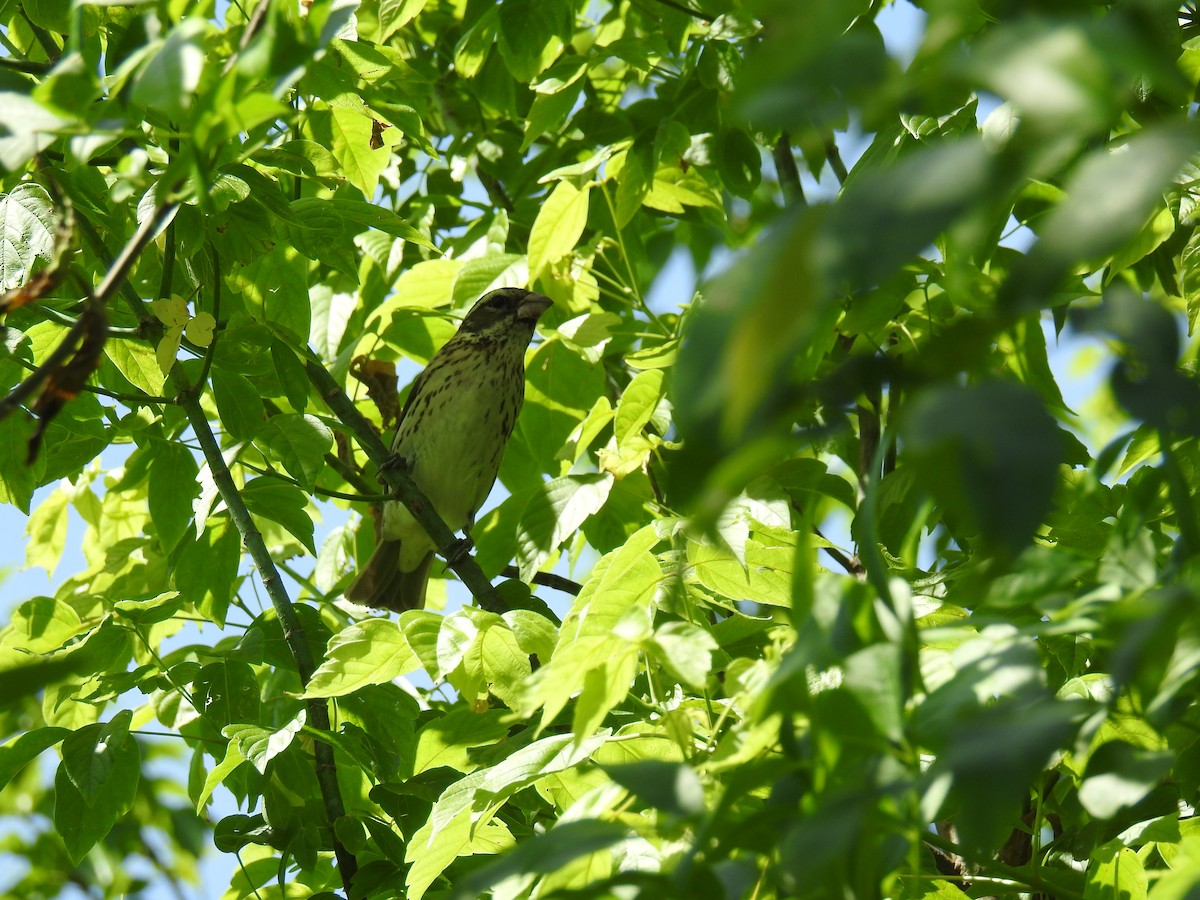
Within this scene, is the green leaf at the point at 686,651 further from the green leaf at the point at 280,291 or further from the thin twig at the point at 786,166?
the thin twig at the point at 786,166

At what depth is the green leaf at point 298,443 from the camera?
295 centimetres

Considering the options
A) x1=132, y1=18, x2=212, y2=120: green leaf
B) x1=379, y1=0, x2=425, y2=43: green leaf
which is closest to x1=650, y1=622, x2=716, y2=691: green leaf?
x1=132, y1=18, x2=212, y2=120: green leaf

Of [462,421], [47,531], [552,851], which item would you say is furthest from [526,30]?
[552,851]

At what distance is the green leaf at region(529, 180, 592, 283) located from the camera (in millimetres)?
3424

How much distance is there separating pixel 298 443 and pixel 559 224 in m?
0.96

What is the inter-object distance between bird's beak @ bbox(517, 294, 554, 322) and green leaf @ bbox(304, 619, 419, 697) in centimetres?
326

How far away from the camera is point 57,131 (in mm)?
1264

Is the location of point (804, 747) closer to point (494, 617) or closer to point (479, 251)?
point (494, 617)

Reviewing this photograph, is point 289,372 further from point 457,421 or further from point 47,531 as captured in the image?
point 457,421

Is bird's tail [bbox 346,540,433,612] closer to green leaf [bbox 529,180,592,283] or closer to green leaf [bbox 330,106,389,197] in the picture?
green leaf [bbox 330,106,389,197]

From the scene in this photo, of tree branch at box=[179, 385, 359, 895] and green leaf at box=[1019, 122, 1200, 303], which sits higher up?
green leaf at box=[1019, 122, 1200, 303]

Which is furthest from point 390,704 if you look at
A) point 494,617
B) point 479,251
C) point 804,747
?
point 804,747

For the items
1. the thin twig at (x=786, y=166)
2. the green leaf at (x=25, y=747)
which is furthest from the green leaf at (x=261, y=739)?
the thin twig at (x=786, y=166)

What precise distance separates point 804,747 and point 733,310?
24.6 inches
